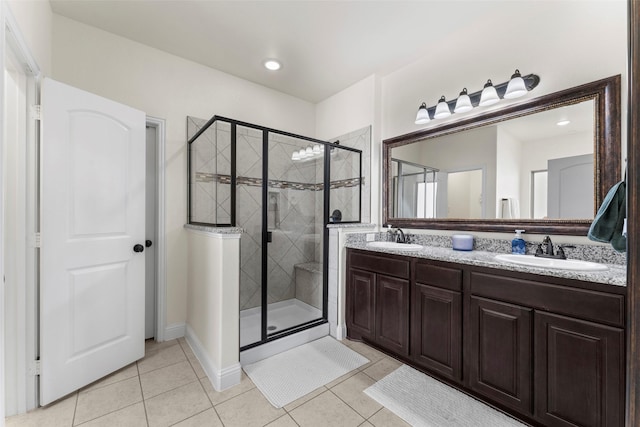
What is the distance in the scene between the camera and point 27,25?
155cm

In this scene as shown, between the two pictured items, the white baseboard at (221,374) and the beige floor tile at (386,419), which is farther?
the white baseboard at (221,374)

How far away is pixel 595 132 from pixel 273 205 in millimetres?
2334

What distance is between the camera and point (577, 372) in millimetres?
1333

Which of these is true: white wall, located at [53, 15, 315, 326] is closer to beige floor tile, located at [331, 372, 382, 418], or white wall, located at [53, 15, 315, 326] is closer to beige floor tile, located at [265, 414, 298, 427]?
beige floor tile, located at [265, 414, 298, 427]

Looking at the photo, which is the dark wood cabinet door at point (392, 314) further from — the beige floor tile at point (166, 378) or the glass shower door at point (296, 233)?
the beige floor tile at point (166, 378)

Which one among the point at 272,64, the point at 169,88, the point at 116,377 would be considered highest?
the point at 272,64

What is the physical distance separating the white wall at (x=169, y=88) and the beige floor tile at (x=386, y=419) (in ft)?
6.34

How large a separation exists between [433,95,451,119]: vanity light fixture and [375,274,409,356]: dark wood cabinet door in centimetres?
147

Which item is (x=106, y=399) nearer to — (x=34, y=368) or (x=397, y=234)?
(x=34, y=368)

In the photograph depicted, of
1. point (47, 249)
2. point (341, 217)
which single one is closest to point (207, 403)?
point (47, 249)

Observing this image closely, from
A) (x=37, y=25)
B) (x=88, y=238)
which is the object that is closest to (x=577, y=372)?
(x=88, y=238)

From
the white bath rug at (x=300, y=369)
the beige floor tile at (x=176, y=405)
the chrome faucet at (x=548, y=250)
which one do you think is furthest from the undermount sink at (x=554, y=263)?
the beige floor tile at (x=176, y=405)

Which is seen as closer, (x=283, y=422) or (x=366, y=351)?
(x=283, y=422)

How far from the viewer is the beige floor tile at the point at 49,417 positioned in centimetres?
152
